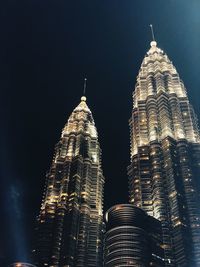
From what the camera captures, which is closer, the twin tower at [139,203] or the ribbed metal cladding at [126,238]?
the ribbed metal cladding at [126,238]

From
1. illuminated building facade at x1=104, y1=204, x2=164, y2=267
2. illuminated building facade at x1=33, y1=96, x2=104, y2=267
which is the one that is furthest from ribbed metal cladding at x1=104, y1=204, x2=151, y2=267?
illuminated building facade at x1=33, y1=96, x2=104, y2=267

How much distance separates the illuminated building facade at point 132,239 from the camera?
420 ft

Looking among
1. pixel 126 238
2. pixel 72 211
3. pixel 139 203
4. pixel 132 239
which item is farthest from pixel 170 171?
pixel 72 211

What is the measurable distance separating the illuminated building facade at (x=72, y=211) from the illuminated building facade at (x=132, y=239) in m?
16.0

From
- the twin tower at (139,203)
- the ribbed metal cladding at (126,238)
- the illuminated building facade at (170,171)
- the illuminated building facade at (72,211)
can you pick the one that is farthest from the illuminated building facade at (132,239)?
the illuminated building facade at (72,211)

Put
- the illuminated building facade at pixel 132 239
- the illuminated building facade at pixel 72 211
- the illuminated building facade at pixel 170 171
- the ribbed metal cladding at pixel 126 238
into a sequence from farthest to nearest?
the illuminated building facade at pixel 72 211, the illuminated building facade at pixel 170 171, the illuminated building facade at pixel 132 239, the ribbed metal cladding at pixel 126 238

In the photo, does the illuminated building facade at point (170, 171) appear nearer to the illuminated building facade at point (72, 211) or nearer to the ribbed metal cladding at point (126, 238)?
the ribbed metal cladding at point (126, 238)

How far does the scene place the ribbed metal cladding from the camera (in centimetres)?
12769

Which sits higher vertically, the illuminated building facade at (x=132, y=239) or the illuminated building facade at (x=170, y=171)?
the illuminated building facade at (x=170, y=171)

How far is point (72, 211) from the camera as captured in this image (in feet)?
523

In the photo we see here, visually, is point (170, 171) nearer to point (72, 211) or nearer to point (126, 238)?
point (126, 238)

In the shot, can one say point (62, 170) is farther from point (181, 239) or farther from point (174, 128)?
point (181, 239)

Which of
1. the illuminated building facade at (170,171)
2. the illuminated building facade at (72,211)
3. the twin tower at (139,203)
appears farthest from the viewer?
the illuminated building facade at (72,211)

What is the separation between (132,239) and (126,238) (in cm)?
200
